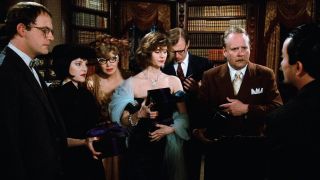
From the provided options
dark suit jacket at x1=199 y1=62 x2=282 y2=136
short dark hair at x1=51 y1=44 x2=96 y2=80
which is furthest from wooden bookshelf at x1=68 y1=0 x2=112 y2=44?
dark suit jacket at x1=199 y1=62 x2=282 y2=136

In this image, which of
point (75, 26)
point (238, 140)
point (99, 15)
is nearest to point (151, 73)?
point (238, 140)

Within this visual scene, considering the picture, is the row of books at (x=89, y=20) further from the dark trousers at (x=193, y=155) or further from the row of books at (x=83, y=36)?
the dark trousers at (x=193, y=155)

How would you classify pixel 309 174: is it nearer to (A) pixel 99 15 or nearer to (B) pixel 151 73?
(B) pixel 151 73

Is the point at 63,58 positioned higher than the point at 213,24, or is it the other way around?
the point at 213,24

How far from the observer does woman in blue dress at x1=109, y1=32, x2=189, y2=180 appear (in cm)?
256

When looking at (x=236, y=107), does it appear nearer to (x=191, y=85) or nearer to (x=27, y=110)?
(x=191, y=85)

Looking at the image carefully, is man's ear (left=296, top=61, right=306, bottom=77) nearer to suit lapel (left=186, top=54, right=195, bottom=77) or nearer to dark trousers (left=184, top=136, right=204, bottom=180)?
dark trousers (left=184, top=136, right=204, bottom=180)

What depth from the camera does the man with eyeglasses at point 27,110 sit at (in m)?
1.51

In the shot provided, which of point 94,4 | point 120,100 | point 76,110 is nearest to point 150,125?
point 120,100

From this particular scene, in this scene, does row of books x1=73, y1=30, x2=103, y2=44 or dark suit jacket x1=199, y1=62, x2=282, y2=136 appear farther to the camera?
row of books x1=73, y1=30, x2=103, y2=44

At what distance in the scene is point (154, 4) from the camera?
691 centimetres

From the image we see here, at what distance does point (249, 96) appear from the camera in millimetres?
2473

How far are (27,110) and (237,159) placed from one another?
142cm

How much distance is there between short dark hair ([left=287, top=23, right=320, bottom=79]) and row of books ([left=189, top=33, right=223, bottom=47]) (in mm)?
5609
